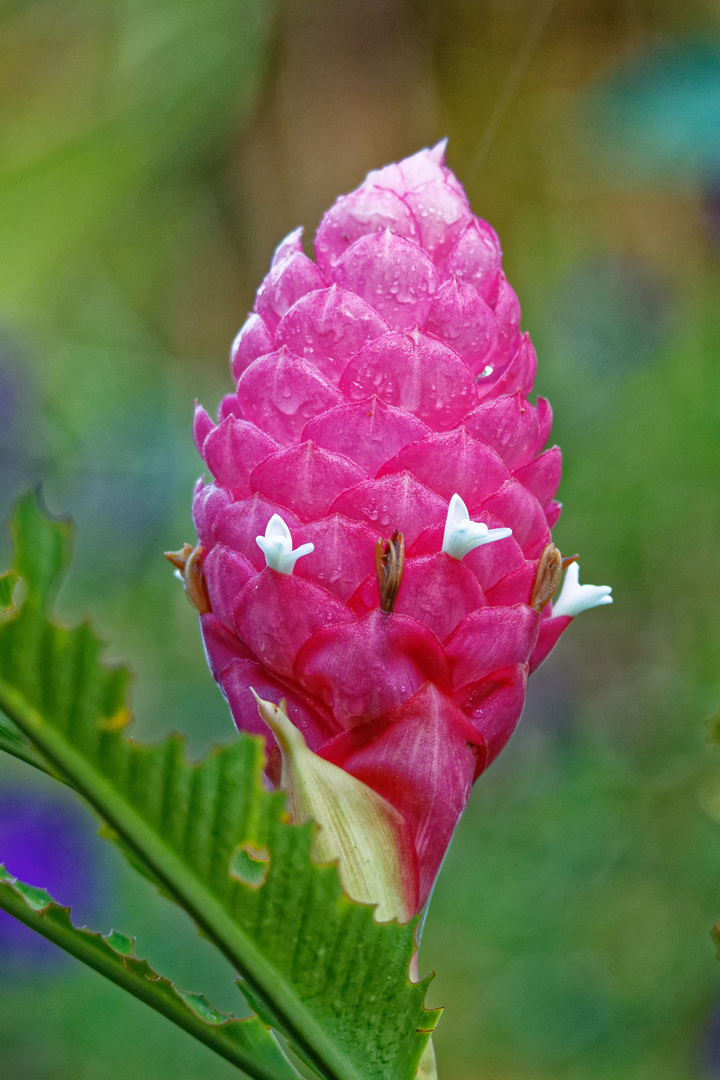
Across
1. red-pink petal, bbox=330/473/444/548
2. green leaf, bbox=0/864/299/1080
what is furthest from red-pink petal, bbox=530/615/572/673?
green leaf, bbox=0/864/299/1080

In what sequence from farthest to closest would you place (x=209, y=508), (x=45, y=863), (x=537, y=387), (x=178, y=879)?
(x=537, y=387) → (x=45, y=863) → (x=209, y=508) → (x=178, y=879)

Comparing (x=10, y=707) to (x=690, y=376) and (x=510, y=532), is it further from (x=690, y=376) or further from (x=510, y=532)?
(x=690, y=376)

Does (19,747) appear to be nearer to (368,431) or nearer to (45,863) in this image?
(368,431)

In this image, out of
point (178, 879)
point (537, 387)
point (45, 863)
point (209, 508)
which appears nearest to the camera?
point (178, 879)

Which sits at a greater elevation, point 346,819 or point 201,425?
point 201,425

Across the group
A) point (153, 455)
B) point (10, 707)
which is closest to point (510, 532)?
point (10, 707)

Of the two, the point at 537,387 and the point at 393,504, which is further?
the point at 537,387

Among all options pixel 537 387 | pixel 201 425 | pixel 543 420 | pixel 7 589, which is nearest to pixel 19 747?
pixel 7 589
